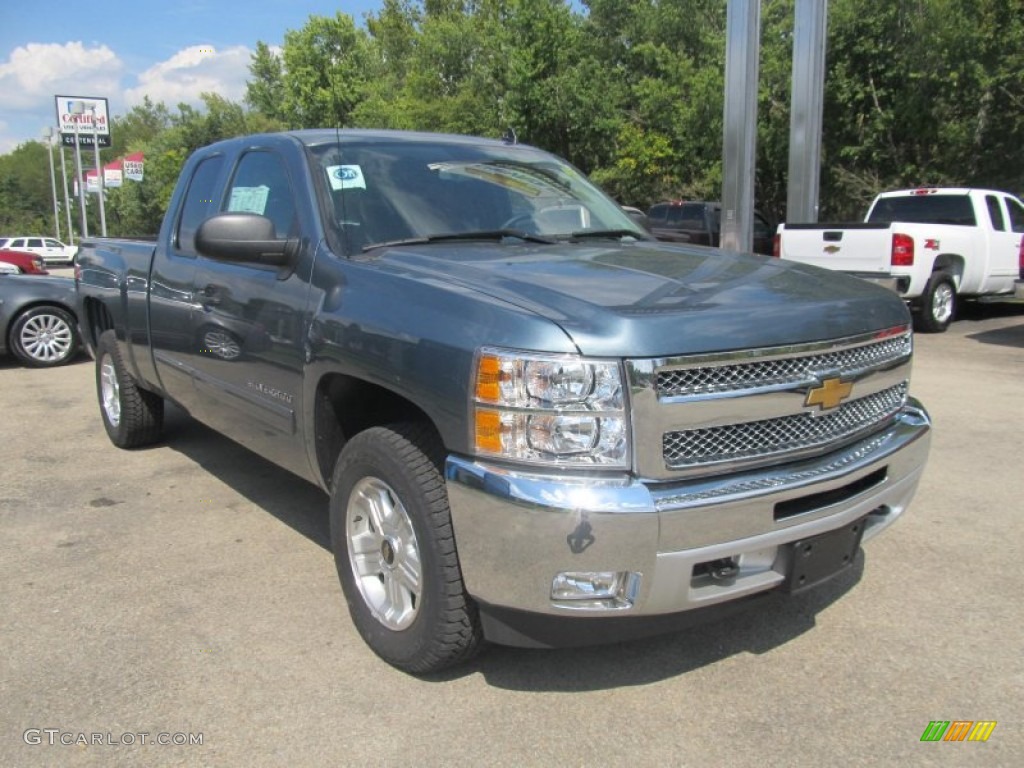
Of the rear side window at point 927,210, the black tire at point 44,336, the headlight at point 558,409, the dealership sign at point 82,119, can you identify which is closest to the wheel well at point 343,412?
the headlight at point 558,409

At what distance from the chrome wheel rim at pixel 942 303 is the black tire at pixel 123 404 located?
10.1 m

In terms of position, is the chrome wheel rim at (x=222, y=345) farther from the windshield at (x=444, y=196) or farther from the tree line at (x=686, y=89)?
the tree line at (x=686, y=89)

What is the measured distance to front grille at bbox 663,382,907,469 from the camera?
2.44m

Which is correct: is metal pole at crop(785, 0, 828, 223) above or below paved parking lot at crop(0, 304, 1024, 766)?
above

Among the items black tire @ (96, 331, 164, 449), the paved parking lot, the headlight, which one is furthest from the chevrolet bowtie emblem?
black tire @ (96, 331, 164, 449)

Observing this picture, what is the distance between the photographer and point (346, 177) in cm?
355

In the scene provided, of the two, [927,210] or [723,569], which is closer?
[723,569]

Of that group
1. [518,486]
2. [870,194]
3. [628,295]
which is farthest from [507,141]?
[870,194]

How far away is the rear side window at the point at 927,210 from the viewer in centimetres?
1247

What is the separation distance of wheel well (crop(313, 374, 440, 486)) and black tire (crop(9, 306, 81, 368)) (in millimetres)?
7917

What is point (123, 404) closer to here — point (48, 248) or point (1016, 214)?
point (1016, 214)

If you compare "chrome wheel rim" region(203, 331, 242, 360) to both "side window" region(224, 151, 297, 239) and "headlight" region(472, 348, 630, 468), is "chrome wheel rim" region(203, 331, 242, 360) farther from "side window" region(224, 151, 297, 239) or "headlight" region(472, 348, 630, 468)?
"headlight" region(472, 348, 630, 468)

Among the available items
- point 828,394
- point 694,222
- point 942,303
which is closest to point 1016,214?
point 942,303

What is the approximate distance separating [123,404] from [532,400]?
425 centimetres
